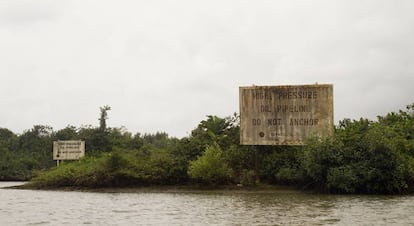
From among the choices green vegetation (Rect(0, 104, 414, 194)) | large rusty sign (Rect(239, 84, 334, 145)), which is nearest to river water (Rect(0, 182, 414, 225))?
green vegetation (Rect(0, 104, 414, 194))

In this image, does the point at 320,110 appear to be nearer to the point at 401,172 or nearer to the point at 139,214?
the point at 401,172

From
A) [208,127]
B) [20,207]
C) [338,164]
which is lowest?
[20,207]

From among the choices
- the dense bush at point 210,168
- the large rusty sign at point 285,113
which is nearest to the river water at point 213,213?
the dense bush at point 210,168

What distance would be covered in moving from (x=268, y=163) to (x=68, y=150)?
19.9 metres

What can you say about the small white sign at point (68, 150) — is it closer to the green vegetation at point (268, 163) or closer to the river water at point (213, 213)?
the green vegetation at point (268, 163)

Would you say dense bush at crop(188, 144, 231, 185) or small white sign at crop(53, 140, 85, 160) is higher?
small white sign at crop(53, 140, 85, 160)

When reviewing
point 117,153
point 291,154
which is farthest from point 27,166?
point 291,154

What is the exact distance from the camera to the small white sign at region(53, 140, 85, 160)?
4488 cm

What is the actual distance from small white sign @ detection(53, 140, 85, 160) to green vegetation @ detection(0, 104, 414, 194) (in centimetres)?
456

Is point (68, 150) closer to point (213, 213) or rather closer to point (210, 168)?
point (210, 168)

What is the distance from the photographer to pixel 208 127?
129 feet

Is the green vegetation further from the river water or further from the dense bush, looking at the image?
the river water

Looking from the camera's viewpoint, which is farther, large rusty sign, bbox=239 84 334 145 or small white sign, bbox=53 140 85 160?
small white sign, bbox=53 140 85 160

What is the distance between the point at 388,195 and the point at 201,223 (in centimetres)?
1556
